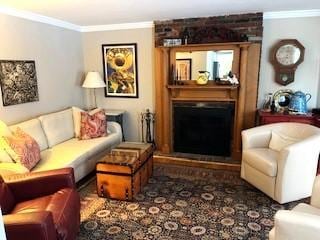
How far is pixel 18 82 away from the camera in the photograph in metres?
3.38

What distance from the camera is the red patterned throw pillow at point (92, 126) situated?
12.3ft

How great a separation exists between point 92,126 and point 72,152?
655 millimetres

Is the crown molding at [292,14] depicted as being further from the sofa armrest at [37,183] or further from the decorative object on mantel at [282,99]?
the sofa armrest at [37,183]

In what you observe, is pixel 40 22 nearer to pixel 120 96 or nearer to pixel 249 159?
pixel 120 96

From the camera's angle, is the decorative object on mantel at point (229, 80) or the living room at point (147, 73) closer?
the living room at point (147, 73)

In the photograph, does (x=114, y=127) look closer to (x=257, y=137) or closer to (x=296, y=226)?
(x=257, y=137)

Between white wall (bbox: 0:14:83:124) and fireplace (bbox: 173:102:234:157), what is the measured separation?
1837 millimetres

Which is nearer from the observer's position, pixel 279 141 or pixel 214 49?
pixel 279 141

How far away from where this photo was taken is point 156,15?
373cm

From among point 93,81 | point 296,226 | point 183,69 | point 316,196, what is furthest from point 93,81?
point 296,226

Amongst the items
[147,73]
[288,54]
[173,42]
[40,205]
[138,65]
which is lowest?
[40,205]

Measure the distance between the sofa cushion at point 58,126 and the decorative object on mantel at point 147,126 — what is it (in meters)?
1.24

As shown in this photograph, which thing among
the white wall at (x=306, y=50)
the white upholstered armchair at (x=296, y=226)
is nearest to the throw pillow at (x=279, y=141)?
the white wall at (x=306, y=50)

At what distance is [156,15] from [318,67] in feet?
7.98
